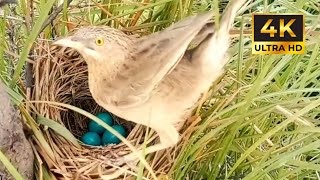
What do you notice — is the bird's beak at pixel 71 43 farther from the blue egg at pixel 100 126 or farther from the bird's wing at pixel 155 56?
the blue egg at pixel 100 126

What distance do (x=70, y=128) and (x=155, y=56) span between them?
31 centimetres

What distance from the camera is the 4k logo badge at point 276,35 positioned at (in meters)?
0.79

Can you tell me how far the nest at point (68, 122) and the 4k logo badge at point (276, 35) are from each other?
172 millimetres

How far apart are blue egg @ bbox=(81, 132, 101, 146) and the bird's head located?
199 mm

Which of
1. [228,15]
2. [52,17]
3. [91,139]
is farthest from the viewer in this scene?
[91,139]

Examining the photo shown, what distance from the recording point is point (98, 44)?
0.71 metres

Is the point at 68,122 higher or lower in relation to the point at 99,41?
lower

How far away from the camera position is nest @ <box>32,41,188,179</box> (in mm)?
824

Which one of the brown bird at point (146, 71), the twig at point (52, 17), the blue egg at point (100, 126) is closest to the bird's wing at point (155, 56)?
the brown bird at point (146, 71)

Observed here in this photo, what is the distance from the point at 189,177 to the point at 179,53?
0.31 metres

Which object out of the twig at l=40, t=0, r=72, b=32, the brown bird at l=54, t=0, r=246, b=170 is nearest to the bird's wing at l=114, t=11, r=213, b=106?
the brown bird at l=54, t=0, r=246, b=170

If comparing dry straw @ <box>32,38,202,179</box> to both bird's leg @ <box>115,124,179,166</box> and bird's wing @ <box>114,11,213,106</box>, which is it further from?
bird's wing @ <box>114,11,213,106</box>

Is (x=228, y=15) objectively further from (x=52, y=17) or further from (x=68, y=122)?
(x=68, y=122)

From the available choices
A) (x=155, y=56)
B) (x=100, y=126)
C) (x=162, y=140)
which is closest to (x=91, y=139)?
(x=100, y=126)
